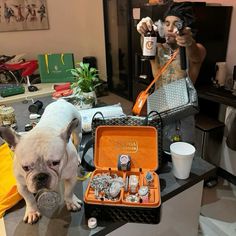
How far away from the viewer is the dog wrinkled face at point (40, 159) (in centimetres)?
73

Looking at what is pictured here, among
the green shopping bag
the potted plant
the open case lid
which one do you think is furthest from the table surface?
the open case lid

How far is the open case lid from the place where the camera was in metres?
1.04

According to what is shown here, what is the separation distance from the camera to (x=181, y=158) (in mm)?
1041

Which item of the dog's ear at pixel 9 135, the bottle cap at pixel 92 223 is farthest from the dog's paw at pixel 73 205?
the dog's ear at pixel 9 135

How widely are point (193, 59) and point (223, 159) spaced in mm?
1190

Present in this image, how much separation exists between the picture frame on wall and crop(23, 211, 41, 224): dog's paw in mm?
3848

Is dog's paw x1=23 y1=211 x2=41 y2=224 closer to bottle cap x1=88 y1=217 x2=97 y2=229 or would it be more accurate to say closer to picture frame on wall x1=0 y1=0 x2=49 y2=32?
bottle cap x1=88 y1=217 x2=97 y2=229

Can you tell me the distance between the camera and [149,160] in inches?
41.0

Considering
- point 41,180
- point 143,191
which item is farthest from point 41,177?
point 143,191

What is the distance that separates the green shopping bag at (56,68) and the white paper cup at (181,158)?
6.81ft

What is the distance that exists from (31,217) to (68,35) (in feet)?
14.0

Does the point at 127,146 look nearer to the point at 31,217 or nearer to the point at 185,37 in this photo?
the point at 31,217

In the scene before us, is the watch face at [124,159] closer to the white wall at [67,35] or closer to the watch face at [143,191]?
the watch face at [143,191]

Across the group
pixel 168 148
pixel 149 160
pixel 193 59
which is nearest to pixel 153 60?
pixel 193 59
